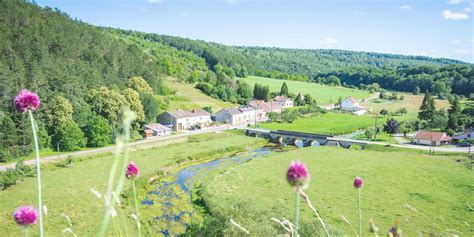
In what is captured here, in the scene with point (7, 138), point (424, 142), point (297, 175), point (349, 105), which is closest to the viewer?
point (297, 175)

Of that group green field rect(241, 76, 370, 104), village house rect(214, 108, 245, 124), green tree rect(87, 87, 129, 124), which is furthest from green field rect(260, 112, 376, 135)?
green tree rect(87, 87, 129, 124)

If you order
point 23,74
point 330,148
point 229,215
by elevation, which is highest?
point 23,74

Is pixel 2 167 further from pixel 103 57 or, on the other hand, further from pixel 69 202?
pixel 103 57

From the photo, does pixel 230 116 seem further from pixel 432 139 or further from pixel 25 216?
pixel 25 216

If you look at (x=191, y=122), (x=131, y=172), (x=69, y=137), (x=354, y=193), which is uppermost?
(x=131, y=172)

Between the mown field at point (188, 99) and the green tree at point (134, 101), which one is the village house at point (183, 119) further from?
the green tree at point (134, 101)

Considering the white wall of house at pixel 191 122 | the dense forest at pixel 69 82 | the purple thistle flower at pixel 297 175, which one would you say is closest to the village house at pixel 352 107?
the dense forest at pixel 69 82

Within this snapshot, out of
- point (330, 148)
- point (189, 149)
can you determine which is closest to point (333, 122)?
point (330, 148)

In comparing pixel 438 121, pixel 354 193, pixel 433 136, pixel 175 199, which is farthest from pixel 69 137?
pixel 438 121
